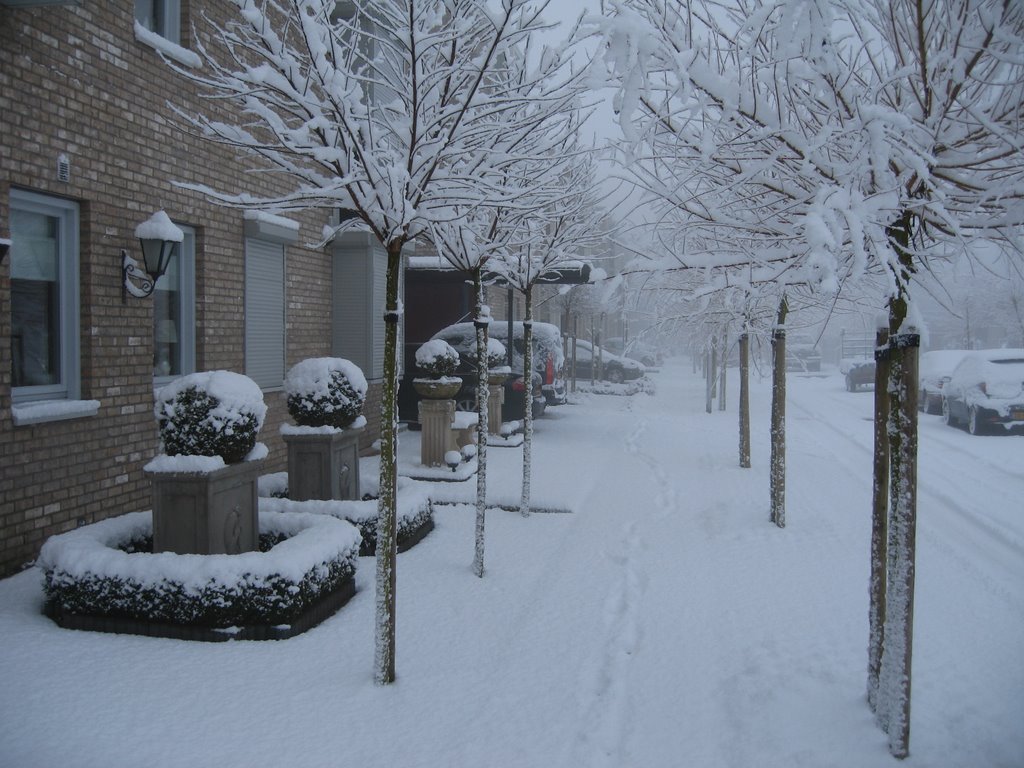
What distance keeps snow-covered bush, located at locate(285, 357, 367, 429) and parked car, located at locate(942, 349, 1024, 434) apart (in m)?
13.6

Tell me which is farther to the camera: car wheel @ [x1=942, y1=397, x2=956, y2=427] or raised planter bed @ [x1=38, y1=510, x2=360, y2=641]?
car wheel @ [x1=942, y1=397, x2=956, y2=427]

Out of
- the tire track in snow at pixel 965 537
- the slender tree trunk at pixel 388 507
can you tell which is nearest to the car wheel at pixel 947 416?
the tire track in snow at pixel 965 537

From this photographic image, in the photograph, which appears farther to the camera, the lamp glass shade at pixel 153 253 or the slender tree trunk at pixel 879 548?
the lamp glass shade at pixel 153 253

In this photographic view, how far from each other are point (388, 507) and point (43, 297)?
361 centimetres

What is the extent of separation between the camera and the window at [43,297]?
547 centimetres

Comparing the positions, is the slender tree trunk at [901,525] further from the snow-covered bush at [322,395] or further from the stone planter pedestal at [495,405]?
the stone planter pedestal at [495,405]

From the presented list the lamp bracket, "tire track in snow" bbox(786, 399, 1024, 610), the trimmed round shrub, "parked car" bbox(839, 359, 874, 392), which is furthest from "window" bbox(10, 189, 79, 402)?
"parked car" bbox(839, 359, 874, 392)

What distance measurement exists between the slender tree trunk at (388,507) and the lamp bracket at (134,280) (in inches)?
134

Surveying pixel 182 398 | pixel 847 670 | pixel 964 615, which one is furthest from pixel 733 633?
pixel 182 398

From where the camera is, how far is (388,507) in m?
3.92

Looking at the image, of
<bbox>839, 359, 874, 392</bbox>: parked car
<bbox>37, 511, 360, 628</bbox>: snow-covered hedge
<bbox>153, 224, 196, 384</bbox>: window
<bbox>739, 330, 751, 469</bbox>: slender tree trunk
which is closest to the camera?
<bbox>37, 511, 360, 628</bbox>: snow-covered hedge

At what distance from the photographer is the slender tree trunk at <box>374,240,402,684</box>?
3861 millimetres

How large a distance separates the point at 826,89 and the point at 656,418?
46.4 feet

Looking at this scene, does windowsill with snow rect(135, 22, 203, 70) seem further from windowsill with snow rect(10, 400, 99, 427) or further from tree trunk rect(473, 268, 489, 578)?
tree trunk rect(473, 268, 489, 578)
